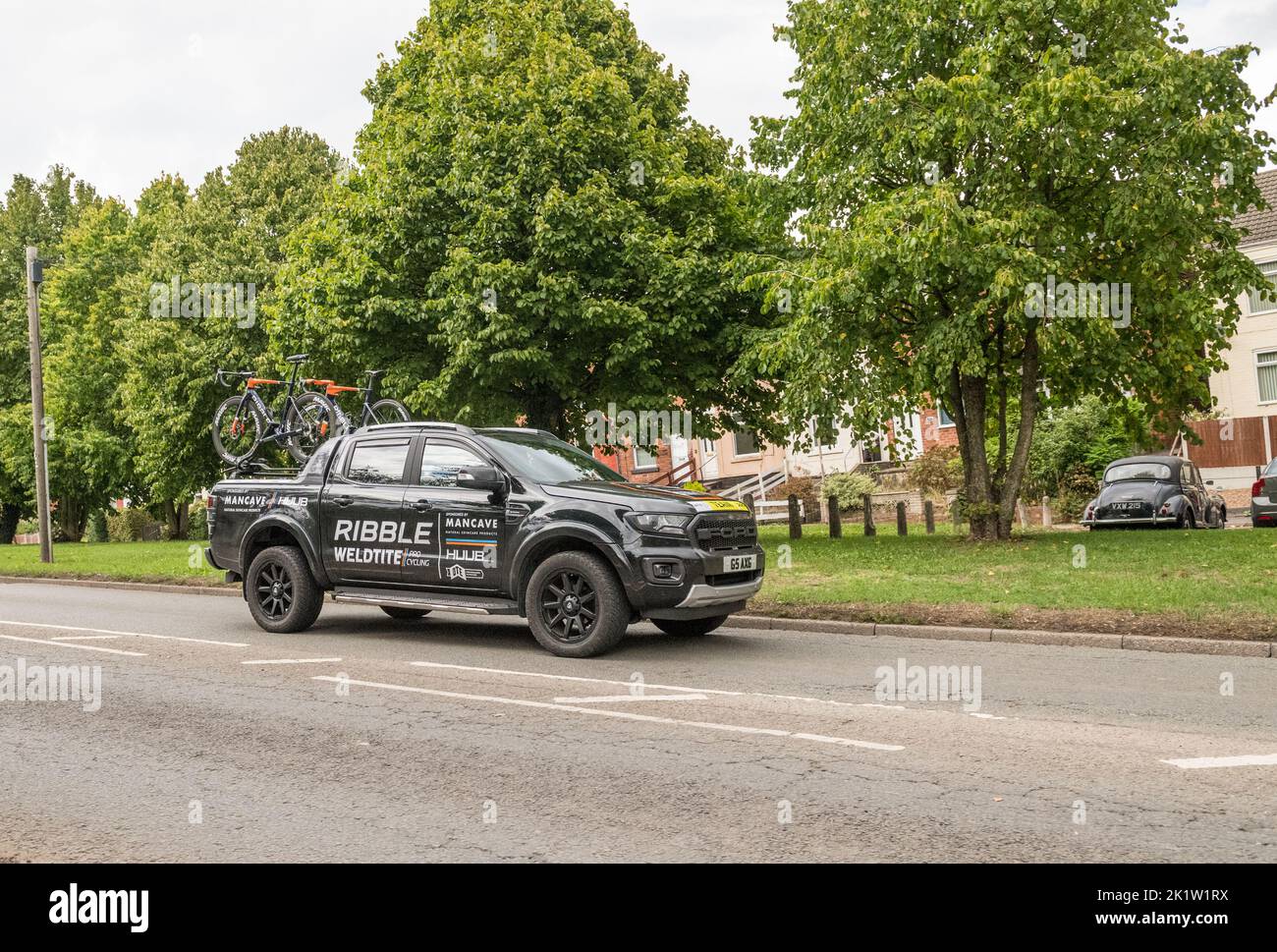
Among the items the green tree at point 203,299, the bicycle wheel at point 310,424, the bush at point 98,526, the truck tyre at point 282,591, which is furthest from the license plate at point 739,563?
the bush at point 98,526

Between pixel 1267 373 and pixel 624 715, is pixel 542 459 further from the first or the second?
pixel 1267 373

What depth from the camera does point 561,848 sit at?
4637 millimetres

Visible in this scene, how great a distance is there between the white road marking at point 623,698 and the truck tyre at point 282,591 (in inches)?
183

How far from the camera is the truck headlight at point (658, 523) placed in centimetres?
964

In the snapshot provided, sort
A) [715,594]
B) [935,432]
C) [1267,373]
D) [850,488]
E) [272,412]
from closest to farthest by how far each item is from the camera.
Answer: [715,594] < [272,412] < [850,488] < [1267,373] < [935,432]

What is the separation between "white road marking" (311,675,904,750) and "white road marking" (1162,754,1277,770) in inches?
57.1

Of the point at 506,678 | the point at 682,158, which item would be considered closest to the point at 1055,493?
the point at 682,158

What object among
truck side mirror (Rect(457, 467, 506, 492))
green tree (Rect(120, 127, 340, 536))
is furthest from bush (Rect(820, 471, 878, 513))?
truck side mirror (Rect(457, 467, 506, 492))

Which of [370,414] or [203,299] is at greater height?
[203,299]

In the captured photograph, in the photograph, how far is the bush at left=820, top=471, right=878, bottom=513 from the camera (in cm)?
3447

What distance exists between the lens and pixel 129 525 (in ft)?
158

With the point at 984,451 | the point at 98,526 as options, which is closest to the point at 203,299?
the point at 98,526

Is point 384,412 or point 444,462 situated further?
point 384,412

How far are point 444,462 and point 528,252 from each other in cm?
1037
